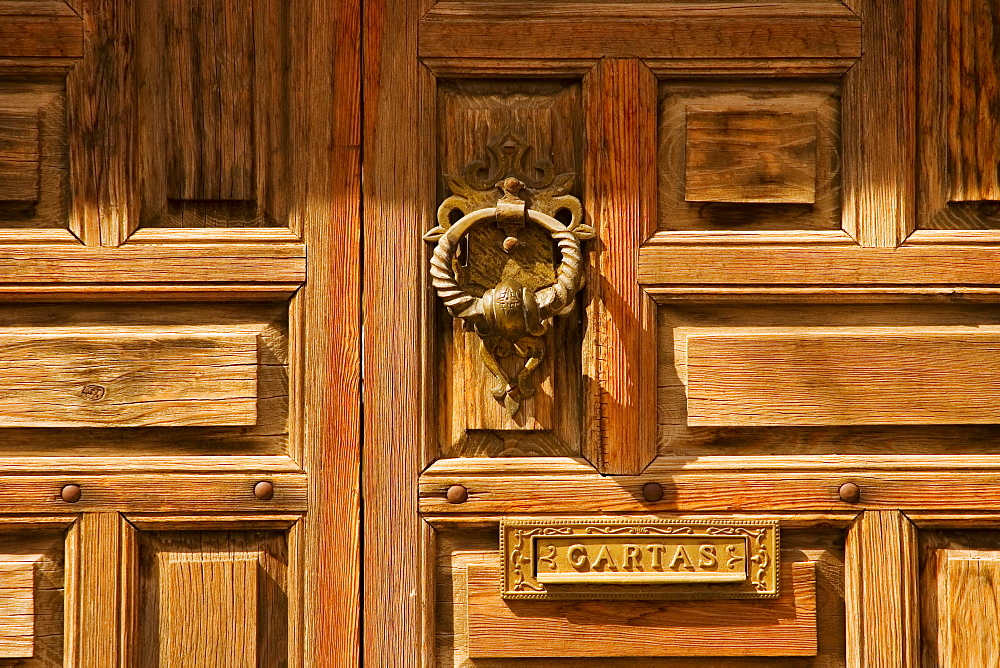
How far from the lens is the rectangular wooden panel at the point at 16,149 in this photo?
1.24 m

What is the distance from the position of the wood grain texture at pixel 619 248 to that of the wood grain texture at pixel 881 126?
0.28m

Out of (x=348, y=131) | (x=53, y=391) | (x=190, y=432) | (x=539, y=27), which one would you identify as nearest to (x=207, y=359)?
(x=190, y=432)

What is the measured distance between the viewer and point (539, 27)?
4.09 feet

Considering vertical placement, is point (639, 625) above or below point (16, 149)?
below

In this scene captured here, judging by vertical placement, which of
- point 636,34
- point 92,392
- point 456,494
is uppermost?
point 636,34

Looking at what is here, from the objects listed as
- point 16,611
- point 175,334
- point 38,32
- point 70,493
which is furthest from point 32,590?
point 38,32

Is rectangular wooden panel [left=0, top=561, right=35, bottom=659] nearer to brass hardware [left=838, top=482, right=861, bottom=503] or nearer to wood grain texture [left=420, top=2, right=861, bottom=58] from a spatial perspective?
wood grain texture [left=420, top=2, right=861, bottom=58]

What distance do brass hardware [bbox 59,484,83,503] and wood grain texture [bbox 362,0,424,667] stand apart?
0.39 m

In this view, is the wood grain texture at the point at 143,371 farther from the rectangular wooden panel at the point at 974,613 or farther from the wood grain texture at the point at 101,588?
the rectangular wooden panel at the point at 974,613

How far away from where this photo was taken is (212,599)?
1.24 meters

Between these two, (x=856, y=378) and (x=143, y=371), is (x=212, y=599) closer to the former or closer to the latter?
(x=143, y=371)

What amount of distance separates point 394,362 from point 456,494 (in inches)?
7.9

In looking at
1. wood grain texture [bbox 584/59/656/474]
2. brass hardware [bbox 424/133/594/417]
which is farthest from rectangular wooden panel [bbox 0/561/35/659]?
wood grain texture [bbox 584/59/656/474]

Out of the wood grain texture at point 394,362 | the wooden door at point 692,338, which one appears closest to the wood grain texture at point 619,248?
the wooden door at point 692,338
